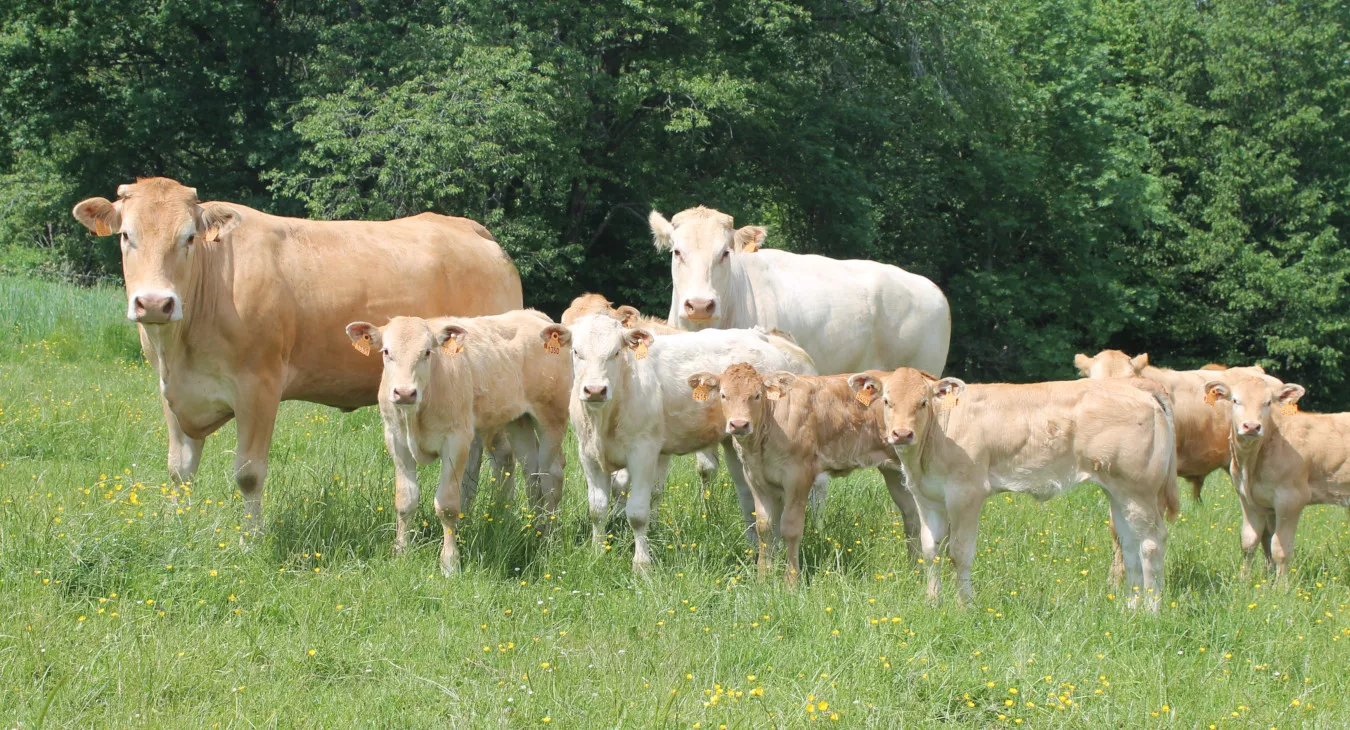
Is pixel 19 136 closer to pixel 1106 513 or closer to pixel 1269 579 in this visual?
pixel 1106 513

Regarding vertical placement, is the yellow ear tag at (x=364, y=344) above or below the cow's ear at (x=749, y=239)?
below

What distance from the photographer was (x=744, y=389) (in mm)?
7809

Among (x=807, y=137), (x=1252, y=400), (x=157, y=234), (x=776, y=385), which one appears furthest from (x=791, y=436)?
(x=807, y=137)

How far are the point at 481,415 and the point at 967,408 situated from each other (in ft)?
10.5

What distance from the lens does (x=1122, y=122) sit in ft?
111

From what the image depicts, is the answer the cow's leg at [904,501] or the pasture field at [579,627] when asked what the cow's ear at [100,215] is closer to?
the pasture field at [579,627]

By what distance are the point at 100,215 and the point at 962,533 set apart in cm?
568

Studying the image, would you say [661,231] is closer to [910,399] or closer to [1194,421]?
[910,399]

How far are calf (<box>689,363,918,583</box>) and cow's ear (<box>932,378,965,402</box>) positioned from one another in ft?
1.43

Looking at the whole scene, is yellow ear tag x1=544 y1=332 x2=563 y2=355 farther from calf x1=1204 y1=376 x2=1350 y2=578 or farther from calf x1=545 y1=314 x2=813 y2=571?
calf x1=1204 y1=376 x2=1350 y2=578

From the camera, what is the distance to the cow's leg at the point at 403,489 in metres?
7.62

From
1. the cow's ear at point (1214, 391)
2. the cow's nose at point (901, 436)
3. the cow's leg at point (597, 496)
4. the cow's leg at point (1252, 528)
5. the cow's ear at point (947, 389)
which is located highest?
the cow's ear at point (947, 389)

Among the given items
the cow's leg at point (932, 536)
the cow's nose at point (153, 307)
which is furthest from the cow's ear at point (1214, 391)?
the cow's nose at point (153, 307)

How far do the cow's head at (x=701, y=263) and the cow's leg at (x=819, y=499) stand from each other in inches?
66.8
